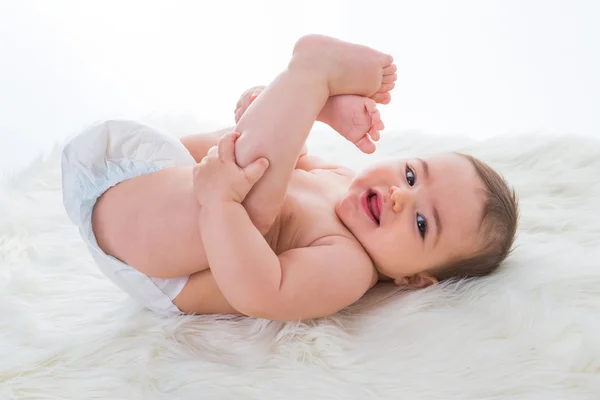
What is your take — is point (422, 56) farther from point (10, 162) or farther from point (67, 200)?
point (67, 200)

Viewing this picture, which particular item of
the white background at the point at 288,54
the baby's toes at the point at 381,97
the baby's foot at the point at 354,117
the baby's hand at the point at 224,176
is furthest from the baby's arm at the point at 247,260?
the white background at the point at 288,54

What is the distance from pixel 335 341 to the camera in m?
1.15

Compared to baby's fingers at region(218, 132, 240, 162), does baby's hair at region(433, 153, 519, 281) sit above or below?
below

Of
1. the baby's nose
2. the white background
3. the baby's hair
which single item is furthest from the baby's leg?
the white background

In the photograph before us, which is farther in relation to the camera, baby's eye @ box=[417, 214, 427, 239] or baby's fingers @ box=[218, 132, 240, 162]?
baby's eye @ box=[417, 214, 427, 239]

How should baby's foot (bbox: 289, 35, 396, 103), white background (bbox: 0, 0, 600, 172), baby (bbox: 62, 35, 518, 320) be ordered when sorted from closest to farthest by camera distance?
baby (bbox: 62, 35, 518, 320), baby's foot (bbox: 289, 35, 396, 103), white background (bbox: 0, 0, 600, 172)

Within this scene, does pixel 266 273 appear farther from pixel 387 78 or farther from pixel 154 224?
pixel 387 78

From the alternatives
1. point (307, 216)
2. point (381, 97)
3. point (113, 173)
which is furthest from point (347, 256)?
point (113, 173)

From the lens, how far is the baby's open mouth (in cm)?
137

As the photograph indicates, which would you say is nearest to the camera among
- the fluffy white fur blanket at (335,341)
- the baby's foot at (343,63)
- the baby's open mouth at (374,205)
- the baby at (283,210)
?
the fluffy white fur blanket at (335,341)

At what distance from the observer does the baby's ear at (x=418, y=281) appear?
54.2 inches

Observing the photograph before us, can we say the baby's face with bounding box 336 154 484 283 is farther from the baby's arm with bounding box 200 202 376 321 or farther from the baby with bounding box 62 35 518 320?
the baby's arm with bounding box 200 202 376 321

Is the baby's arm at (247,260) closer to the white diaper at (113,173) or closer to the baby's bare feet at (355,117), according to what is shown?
the white diaper at (113,173)

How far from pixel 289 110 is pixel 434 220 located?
356 mm
